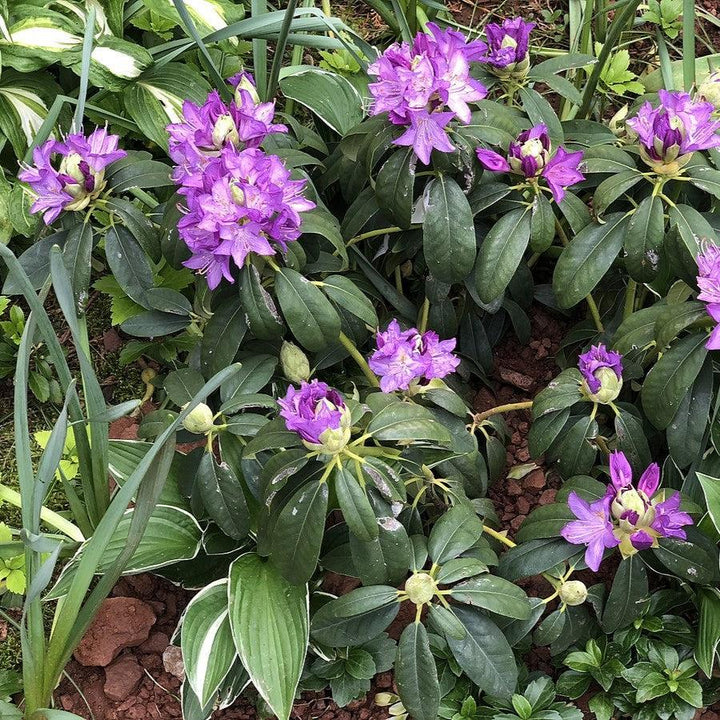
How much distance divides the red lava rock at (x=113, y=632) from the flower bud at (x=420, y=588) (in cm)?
50

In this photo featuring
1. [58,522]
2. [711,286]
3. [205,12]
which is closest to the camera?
[711,286]

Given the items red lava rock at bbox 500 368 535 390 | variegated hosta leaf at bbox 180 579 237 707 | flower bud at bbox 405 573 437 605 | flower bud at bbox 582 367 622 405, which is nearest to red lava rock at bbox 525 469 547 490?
red lava rock at bbox 500 368 535 390

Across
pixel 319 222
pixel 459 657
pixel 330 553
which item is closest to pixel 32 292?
pixel 319 222

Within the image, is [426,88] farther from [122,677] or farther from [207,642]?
[122,677]

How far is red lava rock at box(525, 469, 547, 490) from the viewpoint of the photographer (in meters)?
1.66

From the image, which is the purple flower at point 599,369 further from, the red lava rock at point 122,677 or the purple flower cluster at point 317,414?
the red lava rock at point 122,677

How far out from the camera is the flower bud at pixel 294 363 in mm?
1417

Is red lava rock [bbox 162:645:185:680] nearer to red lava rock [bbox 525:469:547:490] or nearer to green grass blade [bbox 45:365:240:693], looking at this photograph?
green grass blade [bbox 45:365:240:693]

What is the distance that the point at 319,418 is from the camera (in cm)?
113

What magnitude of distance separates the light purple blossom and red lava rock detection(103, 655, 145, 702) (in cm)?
87

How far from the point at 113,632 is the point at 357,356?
0.61 metres

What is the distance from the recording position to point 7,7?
188cm

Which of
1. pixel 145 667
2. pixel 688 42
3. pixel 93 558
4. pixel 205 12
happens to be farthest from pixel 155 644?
pixel 688 42

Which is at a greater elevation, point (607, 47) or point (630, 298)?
point (607, 47)
